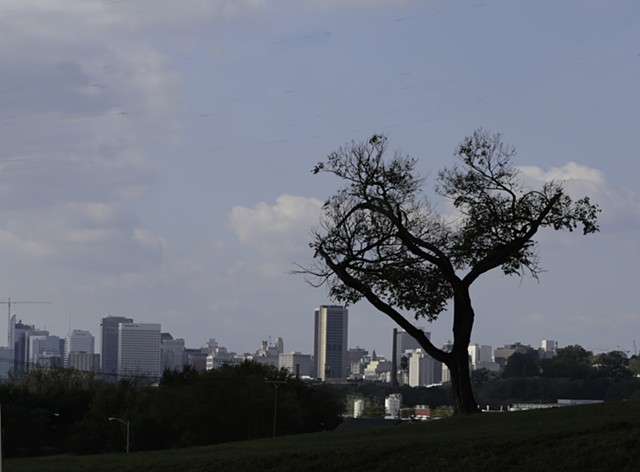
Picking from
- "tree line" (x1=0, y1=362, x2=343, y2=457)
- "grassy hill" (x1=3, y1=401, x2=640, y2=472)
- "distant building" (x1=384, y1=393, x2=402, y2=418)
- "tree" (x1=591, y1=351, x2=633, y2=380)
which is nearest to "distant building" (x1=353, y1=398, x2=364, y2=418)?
"distant building" (x1=384, y1=393, x2=402, y2=418)

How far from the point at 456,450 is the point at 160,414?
189ft

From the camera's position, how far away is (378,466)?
27.0 m

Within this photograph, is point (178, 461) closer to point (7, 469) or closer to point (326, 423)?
point (7, 469)

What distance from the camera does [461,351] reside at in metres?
37.6

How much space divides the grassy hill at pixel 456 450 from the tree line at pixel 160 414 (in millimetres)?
44296

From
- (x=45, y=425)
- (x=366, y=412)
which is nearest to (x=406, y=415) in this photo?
(x=366, y=412)

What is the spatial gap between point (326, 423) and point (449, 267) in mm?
65906

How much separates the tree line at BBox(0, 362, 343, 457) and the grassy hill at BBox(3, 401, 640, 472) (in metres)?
44.3

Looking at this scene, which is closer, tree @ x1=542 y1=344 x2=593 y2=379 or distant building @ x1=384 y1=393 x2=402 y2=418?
distant building @ x1=384 y1=393 x2=402 y2=418

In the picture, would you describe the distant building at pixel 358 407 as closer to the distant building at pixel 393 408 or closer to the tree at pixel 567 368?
the distant building at pixel 393 408

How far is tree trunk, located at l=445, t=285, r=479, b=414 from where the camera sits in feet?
122

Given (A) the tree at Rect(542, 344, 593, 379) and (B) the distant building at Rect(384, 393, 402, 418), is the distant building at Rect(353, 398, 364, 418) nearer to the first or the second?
(B) the distant building at Rect(384, 393, 402, 418)

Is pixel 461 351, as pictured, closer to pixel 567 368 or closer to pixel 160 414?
pixel 160 414

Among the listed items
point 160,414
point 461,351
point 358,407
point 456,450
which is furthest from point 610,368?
point 456,450
